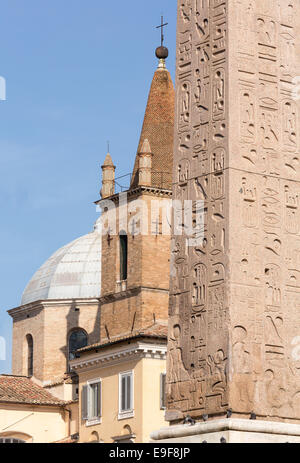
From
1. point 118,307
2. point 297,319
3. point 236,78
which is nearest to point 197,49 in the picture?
point 236,78

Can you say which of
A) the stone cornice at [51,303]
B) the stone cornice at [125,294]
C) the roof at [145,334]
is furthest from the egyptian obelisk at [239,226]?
the stone cornice at [51,303]

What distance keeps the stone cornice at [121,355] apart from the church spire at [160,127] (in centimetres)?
592

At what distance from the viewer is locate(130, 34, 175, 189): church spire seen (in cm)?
4231

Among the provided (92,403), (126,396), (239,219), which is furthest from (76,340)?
(239,219)

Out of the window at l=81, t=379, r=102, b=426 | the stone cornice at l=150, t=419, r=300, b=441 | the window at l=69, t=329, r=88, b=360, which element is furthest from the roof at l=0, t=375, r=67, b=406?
the stone cornice at l=150, t=419, r=300, b=441

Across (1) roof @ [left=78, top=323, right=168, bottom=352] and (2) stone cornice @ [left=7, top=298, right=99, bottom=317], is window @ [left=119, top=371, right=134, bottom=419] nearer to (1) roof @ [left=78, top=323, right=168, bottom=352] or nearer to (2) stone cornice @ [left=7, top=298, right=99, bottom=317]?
(1) roof @ [left=78, top=323, right=168, bottom=352]

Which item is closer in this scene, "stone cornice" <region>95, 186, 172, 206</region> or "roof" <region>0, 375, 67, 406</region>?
"stone cornice" <region>95, 186, 172, 206</region>

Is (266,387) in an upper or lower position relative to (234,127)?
lower

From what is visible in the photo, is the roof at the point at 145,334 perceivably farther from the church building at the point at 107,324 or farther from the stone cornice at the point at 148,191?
the stone cornice at the point at 148,191

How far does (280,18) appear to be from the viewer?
14539 millimetres

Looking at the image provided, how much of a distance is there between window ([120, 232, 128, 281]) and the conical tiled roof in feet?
5.29

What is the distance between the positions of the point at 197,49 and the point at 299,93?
3.86 ft

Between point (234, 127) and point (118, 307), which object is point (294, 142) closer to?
point (234, 127)

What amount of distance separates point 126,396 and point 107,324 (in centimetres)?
539
